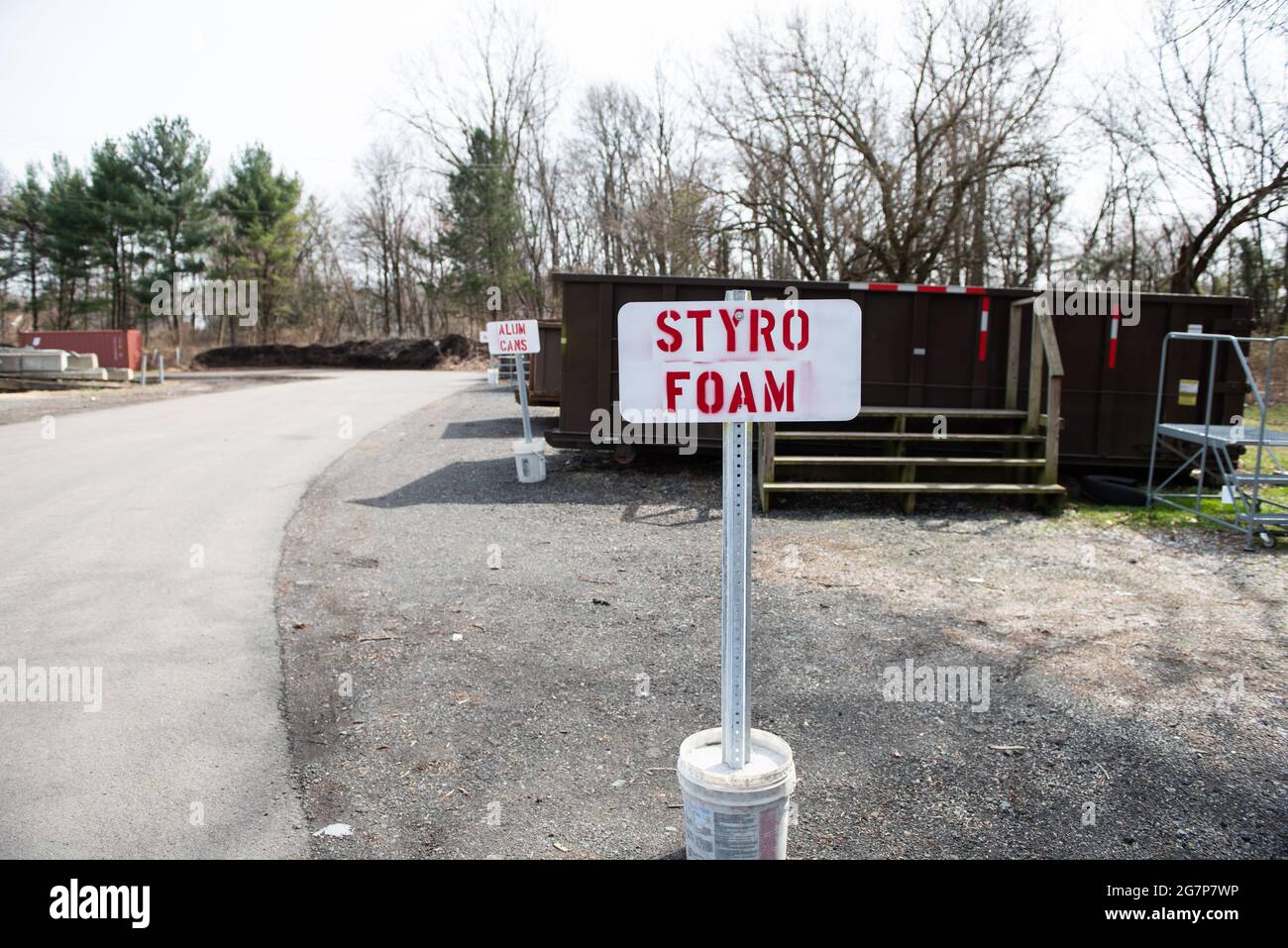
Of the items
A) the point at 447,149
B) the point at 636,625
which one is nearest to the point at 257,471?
the point at 636,625

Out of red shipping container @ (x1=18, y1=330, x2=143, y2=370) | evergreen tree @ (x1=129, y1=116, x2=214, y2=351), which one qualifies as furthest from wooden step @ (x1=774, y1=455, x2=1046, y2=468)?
evergreen tree @ (x1=129, y1=116, x2=214, y2=351)

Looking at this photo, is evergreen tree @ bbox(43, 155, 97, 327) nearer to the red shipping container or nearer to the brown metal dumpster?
the red shipping container

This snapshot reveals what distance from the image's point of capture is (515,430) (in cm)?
1590

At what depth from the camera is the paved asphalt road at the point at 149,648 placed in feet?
11.3

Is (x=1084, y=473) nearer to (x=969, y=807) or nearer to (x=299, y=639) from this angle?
(x=969, y=807)

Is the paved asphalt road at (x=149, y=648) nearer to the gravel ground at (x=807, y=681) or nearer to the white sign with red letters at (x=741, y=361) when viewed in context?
the gravel ground at (x=807, y=681)

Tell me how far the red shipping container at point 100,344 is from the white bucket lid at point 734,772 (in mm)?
38826

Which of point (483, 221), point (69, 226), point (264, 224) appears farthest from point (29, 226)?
point (483, 221)

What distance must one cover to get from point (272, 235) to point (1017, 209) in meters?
38.8

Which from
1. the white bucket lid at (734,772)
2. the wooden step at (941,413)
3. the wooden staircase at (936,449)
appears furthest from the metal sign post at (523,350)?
the white bucket lid at (734,772)

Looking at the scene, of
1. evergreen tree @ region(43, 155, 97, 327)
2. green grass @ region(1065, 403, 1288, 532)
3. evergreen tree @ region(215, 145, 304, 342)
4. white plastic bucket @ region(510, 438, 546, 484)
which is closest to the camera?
green grass @ region(1065, 403, 1288, 532)

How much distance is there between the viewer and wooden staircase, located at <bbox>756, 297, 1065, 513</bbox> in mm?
9547

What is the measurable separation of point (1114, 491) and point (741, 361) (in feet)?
28.6

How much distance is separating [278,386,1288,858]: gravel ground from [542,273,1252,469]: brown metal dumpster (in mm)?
2353
